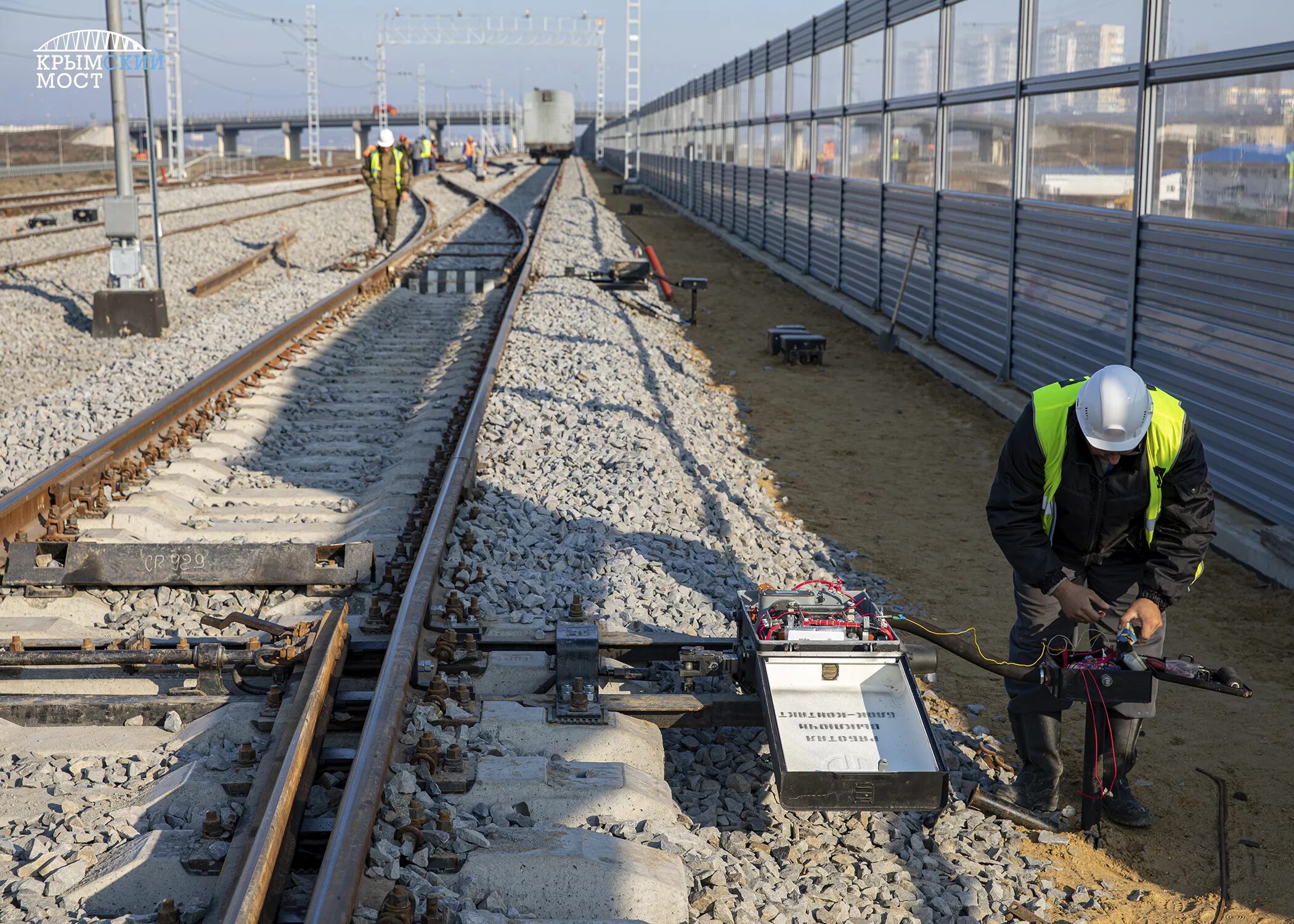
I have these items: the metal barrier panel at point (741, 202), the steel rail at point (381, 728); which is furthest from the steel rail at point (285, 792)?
the metal barrier panel at point (741, 202)

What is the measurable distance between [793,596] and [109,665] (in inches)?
103

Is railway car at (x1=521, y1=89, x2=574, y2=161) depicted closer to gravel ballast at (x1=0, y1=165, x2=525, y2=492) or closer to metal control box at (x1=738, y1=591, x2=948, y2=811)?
gravel ballast at (x1=0, y1=165, x2=525, y2=492)

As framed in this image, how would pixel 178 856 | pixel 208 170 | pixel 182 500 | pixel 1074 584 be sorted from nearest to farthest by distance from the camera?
pixel 178 856 < pixel 1074 584 < pixel 182 500 < pixel 208 170

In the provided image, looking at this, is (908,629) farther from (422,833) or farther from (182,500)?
(182,500)

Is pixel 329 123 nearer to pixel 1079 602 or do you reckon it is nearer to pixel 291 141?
pixel 291 141

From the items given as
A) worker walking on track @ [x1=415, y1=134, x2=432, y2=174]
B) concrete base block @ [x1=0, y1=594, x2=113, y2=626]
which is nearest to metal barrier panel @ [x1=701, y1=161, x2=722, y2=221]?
worker walking on track @ [x1=415, y1=134, x2=432, y2=174]

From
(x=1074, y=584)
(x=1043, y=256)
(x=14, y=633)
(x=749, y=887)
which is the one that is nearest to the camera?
(x=749, y=887)

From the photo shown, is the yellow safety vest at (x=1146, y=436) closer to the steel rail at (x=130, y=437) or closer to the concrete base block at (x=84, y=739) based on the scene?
the concrete base block at (x=84, y=739)

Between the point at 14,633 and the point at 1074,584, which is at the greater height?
the point at 1074,584

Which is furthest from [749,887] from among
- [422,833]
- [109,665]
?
[109,665]

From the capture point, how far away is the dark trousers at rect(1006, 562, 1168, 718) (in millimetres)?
4414

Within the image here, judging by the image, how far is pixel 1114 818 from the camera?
14.7ft

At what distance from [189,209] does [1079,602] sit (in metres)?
28.5

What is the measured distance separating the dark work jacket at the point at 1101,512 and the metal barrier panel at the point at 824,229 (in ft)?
48.5
